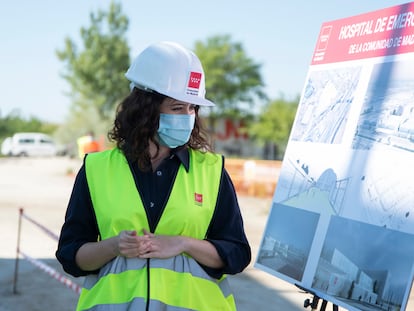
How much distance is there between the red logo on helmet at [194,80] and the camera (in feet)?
6.74

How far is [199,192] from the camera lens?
201 centimetres

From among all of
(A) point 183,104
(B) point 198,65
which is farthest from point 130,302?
(B) point 198,65

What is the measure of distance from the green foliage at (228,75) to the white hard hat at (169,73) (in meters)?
59.8

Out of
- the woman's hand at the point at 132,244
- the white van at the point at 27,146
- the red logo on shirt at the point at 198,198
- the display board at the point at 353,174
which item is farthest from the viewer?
the white van at the point at 27,146

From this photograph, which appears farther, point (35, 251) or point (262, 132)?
point (262, 132)

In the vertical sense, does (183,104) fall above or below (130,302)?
above

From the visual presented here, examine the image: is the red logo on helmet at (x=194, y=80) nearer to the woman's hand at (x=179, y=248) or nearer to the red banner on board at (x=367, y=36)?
the woman's hand at (x=179, y=248)

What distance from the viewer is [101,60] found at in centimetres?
5138

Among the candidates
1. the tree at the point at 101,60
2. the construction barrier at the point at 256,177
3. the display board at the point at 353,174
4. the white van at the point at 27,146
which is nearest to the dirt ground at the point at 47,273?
the display board at the point at 353,174

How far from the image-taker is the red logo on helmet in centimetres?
205

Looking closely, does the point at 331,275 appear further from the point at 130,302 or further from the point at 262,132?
the point at 262,132

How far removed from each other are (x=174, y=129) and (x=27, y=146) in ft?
129

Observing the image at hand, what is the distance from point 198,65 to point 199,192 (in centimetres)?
44

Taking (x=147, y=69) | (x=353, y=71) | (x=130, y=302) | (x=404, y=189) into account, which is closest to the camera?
(x=130, y=302)
